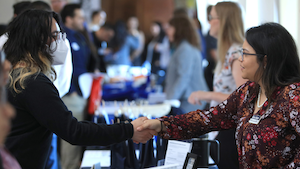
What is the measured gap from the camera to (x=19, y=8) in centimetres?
227

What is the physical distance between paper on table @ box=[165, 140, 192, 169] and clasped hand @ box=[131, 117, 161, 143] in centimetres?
12

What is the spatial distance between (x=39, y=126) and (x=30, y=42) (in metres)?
0.40

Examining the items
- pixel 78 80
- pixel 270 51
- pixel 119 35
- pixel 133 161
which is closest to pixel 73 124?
pixel 133 161

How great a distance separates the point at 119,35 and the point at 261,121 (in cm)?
646

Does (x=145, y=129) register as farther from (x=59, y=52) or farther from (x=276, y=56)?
(x=276, y=56)

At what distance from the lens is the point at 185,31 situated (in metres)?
3.29

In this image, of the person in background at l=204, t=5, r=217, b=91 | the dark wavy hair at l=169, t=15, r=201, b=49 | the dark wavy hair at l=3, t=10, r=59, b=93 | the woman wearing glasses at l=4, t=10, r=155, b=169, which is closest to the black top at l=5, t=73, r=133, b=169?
the woman wearing glasses at l=4, t=10, r=155, b=169

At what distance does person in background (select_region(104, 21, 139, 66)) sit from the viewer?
22.4ft

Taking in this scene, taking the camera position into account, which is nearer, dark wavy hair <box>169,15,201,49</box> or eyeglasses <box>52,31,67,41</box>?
eyeglasses <box>52,31,67,41</box>

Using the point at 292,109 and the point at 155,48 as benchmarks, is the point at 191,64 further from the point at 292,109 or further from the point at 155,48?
the point at 155,48

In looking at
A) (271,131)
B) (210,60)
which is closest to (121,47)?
(210,60)

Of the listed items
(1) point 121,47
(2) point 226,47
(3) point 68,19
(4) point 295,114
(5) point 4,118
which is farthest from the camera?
(1) point 121,47

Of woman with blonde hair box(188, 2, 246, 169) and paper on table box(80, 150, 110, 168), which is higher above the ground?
woman with blonde hair box(188, 2, 246, 169)

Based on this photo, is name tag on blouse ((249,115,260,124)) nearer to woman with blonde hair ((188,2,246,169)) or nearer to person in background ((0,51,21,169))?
woman with blonde hair ((188,2,246,169))
